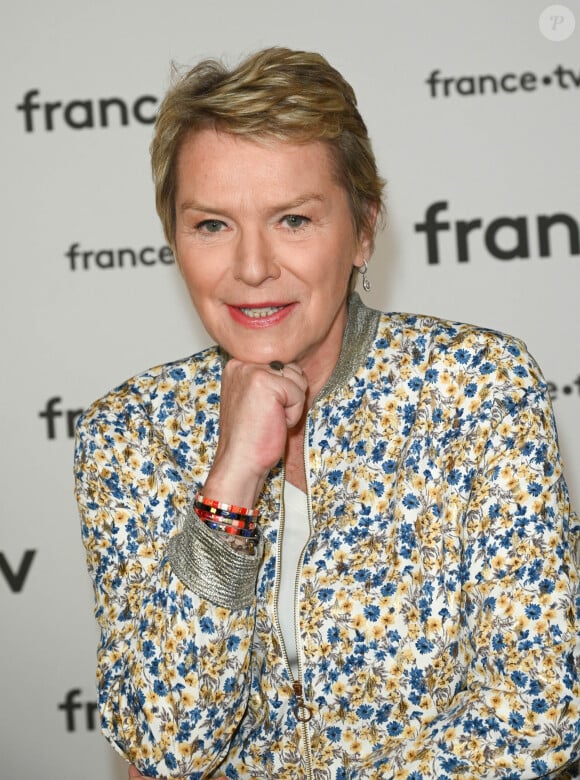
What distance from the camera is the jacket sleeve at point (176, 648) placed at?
1760 mm

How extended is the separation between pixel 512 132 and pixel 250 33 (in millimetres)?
841

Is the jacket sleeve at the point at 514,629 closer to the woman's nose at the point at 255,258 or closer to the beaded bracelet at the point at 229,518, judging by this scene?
the beaded bracelet at the point at 229,518

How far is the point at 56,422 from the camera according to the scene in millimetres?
3303

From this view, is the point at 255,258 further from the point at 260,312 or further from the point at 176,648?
the point at 176,648

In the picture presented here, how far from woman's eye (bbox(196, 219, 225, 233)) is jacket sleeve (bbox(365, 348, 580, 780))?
601mm

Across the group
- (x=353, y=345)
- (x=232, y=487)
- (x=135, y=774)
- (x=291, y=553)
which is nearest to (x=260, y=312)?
(x=353, y=345)

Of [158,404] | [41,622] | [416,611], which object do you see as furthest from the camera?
[41,622]

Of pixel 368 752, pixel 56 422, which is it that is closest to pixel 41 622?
pixel 56 422

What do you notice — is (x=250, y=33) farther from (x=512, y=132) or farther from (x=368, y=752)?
(x=368, y=752)

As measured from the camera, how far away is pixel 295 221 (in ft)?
6.22

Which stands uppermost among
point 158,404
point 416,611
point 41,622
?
point 158,404

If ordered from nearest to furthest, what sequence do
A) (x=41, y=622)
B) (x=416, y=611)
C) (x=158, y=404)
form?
(x=416, y=611) < (x=158, y=404) < (x=41, y=622)

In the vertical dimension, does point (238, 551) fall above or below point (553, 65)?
below

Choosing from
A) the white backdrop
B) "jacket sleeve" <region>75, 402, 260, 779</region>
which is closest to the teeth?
"jacket sleeve" <region>75, 402, 260, 779</region>
